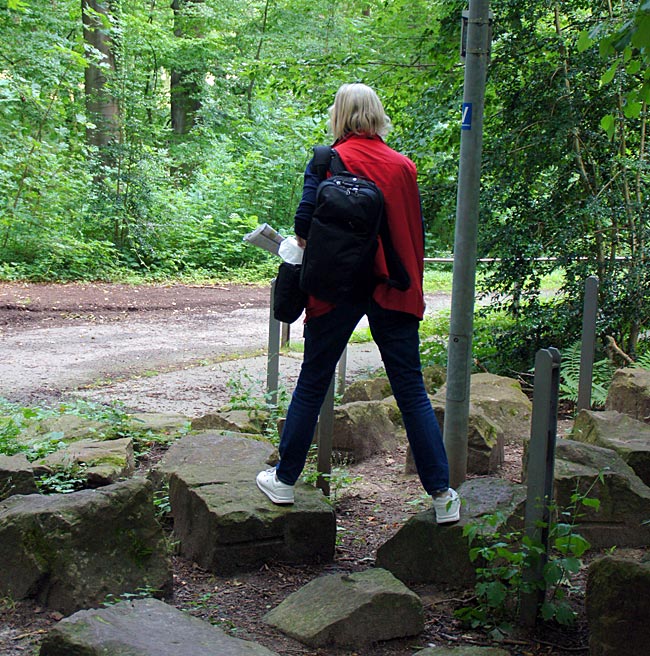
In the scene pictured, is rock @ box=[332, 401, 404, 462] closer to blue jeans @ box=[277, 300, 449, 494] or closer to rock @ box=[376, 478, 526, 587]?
blue jeans @ box=[277, 300, 449, 494]

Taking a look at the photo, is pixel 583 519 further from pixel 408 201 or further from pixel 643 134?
pixel 643 134

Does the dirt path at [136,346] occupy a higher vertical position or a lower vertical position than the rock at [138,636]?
lower

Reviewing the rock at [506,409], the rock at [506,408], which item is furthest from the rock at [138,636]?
the rock at [506,409]

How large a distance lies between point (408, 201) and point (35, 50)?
664 inches

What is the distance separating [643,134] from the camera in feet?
26.4

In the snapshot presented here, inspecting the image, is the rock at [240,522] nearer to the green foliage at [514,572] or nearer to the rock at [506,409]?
the green foliage at [514,572]

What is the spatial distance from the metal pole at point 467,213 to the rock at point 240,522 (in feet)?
2.79

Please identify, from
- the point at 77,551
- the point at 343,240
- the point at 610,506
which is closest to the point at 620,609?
the point at 610,506

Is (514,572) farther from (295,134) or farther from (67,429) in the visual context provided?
(295,134)

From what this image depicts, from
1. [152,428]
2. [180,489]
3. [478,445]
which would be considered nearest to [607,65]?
[478,445]

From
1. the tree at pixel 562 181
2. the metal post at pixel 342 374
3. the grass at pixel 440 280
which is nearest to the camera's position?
the metal post at pixel 342 374

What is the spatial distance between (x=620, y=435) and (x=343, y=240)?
6.97ft

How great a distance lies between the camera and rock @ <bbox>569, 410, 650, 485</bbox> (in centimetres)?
428

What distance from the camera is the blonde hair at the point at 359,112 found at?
373 centimetres
